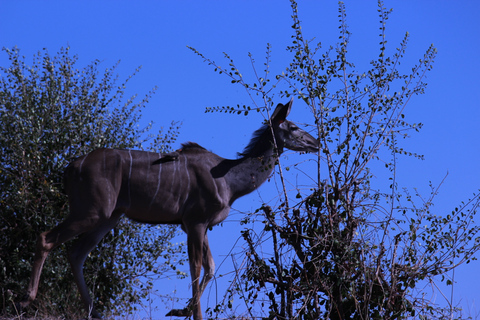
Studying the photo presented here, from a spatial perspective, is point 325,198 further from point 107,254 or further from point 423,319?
point 107,254

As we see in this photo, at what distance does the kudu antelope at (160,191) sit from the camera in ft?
28.0

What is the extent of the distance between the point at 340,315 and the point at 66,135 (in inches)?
234

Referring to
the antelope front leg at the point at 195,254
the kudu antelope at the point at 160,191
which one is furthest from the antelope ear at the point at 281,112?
the antelope front leg at the point at 195,254

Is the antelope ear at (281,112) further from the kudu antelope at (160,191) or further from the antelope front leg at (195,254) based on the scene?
the antelope front leg at (195,254)

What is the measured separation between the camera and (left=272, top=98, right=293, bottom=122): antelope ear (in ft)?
29.4

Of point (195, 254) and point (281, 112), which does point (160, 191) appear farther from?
point (281, 112)

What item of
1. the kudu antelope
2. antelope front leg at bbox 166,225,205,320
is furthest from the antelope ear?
antelope front leg at bbox 166,225,205,320

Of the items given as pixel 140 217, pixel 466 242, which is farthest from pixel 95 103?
pixel 466 242

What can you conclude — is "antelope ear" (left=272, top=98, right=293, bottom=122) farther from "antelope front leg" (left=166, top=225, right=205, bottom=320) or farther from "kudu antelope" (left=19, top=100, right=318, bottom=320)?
"antelope front leg" (left=166, top=225, right=205, bottom=320)

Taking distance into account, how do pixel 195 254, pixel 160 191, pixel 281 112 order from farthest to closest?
pixel 281 112, pixel 160 191, pixel 195 254

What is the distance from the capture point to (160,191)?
351 inches

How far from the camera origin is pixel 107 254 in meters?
11.2

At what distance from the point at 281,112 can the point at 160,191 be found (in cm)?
189

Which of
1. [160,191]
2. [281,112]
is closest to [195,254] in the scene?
[160,191]
